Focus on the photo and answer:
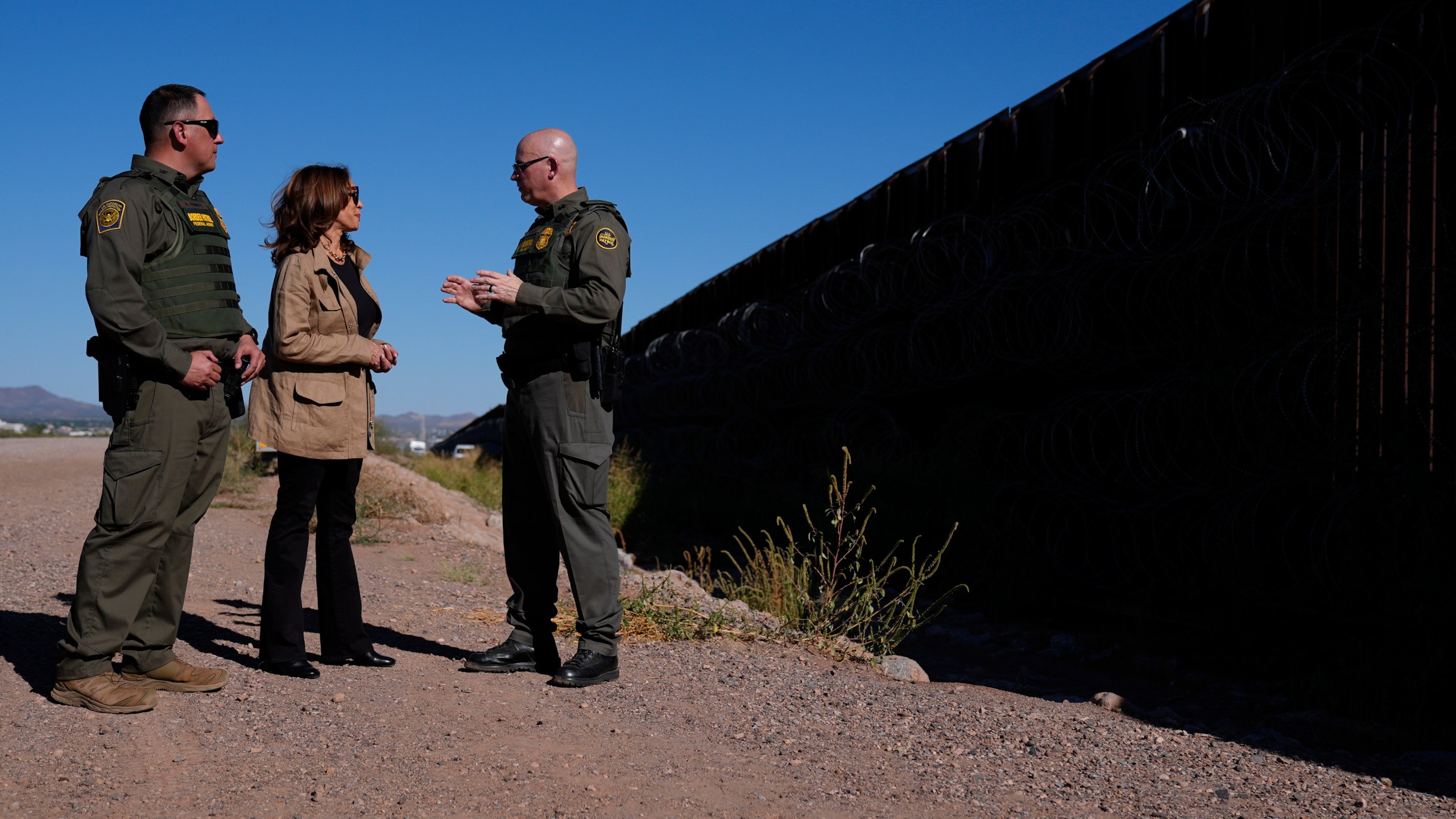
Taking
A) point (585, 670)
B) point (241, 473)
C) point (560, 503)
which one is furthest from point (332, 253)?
point (241, 473)

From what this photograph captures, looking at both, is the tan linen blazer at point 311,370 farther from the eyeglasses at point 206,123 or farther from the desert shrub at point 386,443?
the desert shrub at point 386,443

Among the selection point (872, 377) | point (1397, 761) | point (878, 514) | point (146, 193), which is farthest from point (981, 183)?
point (146, 193)

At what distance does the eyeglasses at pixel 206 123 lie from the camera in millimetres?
3295

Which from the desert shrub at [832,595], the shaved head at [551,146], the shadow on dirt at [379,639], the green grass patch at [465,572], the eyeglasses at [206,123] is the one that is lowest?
the shadow on dirt at [379,639]

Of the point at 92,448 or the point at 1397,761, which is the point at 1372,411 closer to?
the point at 1397,761

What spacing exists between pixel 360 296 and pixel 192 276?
650 millimetres

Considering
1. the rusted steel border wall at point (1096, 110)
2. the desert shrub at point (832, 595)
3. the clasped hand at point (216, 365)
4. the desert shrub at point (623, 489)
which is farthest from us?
the desert shrub at point (623, 489)

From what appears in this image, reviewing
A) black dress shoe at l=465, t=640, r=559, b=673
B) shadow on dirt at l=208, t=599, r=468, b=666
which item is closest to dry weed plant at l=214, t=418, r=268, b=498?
shadow on dirt at l=208, t=599, r=468, b=666

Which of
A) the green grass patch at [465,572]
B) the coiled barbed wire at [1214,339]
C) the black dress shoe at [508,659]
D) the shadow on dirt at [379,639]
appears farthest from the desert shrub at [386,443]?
the black dress shoe at [508,659]

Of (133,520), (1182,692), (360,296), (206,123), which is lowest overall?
(1182,692)

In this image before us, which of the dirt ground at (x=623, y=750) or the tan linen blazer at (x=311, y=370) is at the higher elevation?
the tan linen blazer at (x=311, y=370)

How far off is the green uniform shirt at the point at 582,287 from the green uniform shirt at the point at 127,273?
1.01 meters

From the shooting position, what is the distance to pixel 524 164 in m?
3.76

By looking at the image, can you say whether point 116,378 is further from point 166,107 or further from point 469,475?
point 469,475
